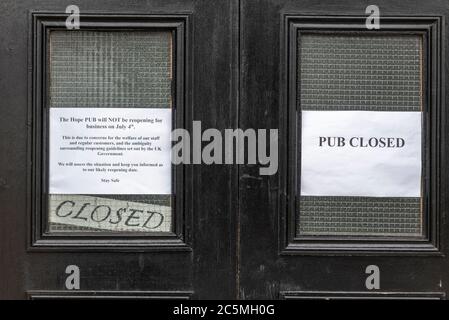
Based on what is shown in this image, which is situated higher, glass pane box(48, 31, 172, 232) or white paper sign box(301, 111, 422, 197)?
glass pane box(48, 31, 172, 232)

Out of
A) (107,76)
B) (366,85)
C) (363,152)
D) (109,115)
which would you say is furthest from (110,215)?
(366,85)

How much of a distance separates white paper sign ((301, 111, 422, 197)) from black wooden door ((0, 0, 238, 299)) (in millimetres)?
428

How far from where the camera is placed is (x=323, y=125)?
315 centimetres

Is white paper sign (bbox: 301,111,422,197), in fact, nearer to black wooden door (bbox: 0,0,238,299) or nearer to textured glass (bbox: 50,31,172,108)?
black wooden door (bbox: 0,0,238,299)

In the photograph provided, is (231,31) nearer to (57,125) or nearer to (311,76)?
(311,76)

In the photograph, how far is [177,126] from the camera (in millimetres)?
3131

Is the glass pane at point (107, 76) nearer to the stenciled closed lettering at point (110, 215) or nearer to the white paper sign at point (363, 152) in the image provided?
the stenciled closed lettering at point (110, 215)

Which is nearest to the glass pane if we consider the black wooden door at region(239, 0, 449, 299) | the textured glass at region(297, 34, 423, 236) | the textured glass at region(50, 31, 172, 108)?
the textured glass at region(50, 31, 172, 108)

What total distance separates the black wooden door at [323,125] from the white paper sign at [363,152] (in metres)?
0.03

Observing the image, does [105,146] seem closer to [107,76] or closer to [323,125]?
[107,76]

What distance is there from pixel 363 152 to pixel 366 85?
349 millimetres

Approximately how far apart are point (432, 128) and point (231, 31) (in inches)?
45.3

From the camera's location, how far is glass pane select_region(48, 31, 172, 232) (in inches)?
124
